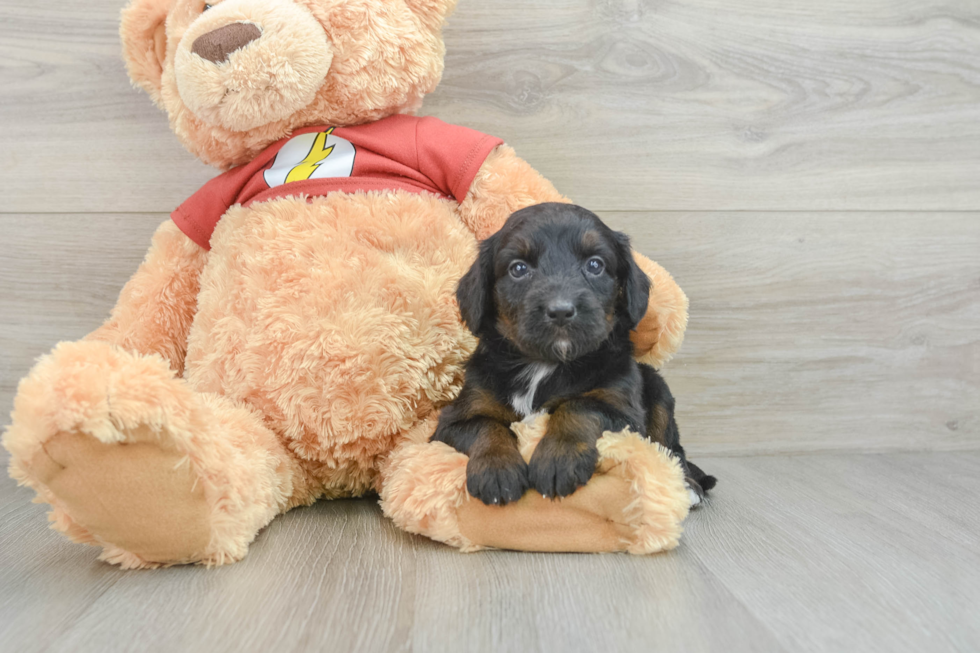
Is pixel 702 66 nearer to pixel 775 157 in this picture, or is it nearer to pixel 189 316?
pixel 775 157

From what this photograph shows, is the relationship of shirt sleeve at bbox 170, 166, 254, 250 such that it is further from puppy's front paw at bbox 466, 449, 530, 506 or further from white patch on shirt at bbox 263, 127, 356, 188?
puppy's front paw at bbox 466, 449, 530, 506

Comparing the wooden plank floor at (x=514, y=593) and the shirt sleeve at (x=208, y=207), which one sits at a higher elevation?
the shirt sleeve at (x=208, y=207)

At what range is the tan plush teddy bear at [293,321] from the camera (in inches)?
47.2

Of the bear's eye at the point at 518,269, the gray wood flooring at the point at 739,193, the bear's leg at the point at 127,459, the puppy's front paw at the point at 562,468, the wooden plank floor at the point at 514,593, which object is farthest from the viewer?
the gray wood flooring at the point at 739,193

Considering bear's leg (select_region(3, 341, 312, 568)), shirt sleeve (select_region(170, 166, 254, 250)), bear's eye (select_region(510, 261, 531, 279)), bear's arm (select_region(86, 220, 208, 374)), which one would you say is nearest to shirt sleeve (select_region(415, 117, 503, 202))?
bear's eye (select_region(510, 261, 531, 279))

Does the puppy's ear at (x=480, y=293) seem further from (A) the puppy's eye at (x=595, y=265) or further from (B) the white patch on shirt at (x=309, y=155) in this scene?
(B) the white patch on shirt at (x=309, y=155)

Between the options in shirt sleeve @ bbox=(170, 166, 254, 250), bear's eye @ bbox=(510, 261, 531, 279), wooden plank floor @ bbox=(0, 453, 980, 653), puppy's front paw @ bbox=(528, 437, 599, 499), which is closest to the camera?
wooden plank floor @ bbox=(0, 453, 980, 653)

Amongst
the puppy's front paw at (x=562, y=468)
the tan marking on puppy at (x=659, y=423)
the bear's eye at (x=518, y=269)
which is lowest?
the tan marking on puppy at (x=659, y=423)

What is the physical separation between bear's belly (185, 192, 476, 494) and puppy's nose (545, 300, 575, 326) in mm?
367

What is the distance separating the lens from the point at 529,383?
152cm

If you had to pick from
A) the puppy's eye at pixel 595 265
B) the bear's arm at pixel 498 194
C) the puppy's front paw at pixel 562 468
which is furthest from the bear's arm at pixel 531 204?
the puppy's front paw at pixel 562 468

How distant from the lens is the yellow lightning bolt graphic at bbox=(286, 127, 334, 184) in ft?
5.55

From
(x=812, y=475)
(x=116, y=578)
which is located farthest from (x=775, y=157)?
(x=116, y=578)

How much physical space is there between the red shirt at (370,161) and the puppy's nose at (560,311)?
0.54 m
